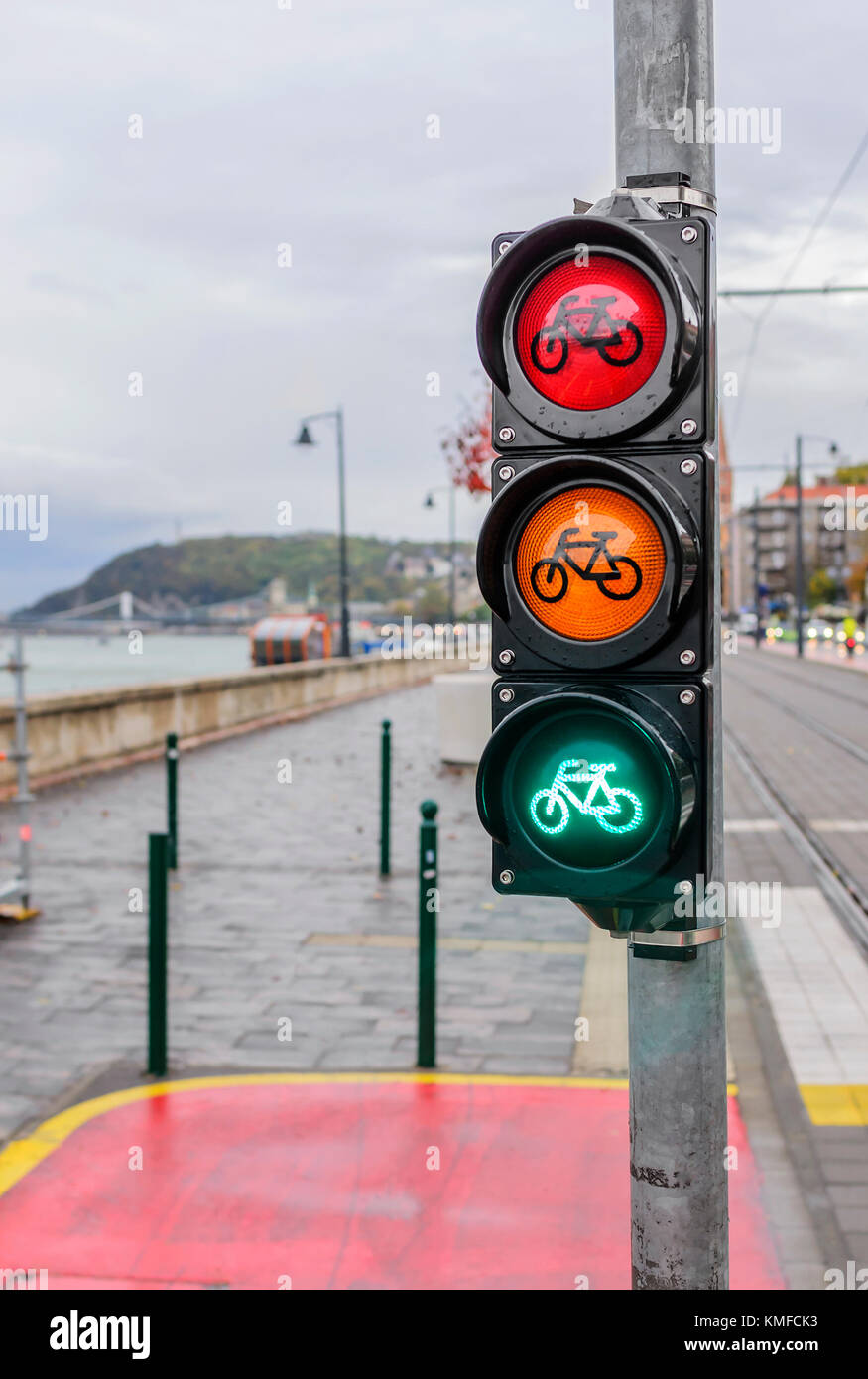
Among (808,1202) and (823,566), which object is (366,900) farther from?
(823,566)

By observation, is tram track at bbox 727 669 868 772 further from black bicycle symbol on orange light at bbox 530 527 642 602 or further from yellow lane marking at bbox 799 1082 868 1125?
black bicycle symbol on orange light at bbox 530 527 642 602

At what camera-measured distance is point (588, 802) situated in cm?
211

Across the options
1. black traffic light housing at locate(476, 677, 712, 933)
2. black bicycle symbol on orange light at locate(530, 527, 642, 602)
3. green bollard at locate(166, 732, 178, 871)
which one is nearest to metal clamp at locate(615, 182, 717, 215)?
black bicycle symbol on orange light at locate(530, 527, 642, 602)

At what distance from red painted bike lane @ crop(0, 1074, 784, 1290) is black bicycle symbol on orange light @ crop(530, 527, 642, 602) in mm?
2571

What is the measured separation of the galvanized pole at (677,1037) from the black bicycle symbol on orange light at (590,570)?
29 centimetres

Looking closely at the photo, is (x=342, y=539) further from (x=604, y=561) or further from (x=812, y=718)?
(x=604, y=561)

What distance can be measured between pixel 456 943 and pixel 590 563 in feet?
19.0

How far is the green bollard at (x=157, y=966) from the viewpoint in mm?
5512

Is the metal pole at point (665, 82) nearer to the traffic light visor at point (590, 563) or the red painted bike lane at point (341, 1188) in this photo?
the traffic light visor at point (590, 563)

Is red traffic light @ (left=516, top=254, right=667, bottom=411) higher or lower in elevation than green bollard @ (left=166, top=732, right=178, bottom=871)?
higher

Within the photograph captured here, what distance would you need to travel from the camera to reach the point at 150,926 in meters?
5.59

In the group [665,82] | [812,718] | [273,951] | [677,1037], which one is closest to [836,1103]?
[677,1037]

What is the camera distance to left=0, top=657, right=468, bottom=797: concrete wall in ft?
47.5

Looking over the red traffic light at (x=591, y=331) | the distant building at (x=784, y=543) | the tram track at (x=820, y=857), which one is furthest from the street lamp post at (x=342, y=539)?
the distant building at (x=784, y=543)
